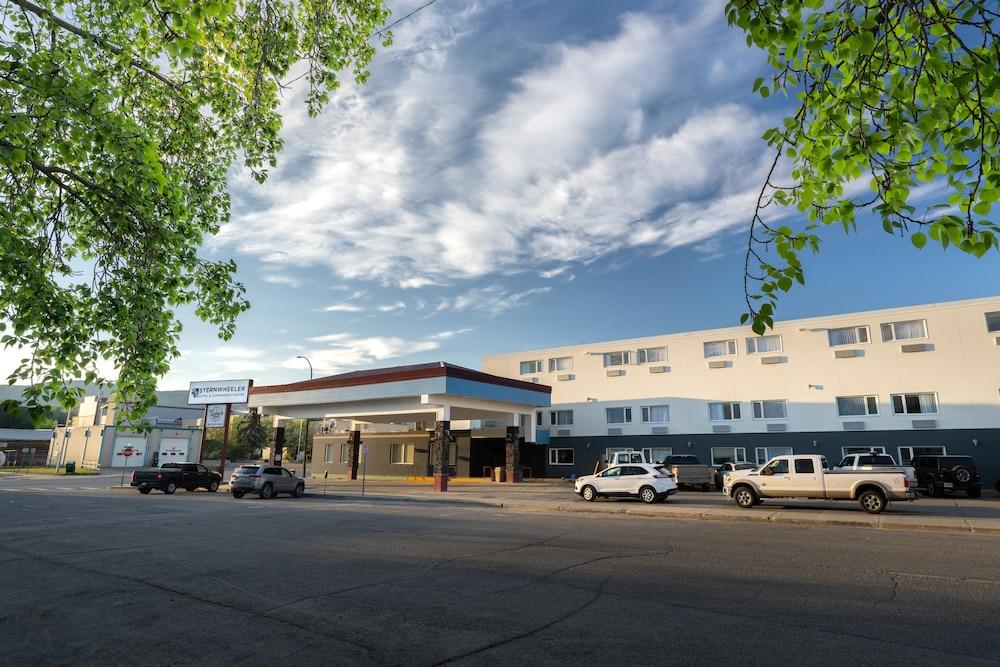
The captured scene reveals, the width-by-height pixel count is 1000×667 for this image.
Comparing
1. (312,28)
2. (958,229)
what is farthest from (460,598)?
(312,28)

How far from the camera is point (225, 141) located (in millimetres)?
9867

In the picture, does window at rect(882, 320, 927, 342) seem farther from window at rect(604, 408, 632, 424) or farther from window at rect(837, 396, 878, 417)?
window at rect(604, 408, 632, 424)

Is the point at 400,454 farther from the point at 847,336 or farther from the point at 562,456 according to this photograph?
the point at 847,336

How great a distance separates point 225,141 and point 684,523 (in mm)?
14547

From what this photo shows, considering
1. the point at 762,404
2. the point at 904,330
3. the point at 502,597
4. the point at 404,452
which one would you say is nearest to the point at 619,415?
the point at 762,404

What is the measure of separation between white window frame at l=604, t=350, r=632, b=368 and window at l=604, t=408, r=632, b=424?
3474 mm

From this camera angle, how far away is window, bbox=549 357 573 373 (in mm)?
46375

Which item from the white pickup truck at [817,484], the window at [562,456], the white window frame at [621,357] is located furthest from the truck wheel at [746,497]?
the window at [562,456]

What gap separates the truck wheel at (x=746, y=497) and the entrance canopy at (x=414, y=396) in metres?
16.0

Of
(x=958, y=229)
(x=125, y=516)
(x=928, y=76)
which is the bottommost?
(x=125, y=516)

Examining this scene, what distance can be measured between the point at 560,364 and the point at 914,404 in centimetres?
2374

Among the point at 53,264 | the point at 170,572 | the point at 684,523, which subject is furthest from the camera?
the point at 684,523

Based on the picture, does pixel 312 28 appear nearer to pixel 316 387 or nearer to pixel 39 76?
pixel 39 76

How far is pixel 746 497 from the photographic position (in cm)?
2075
